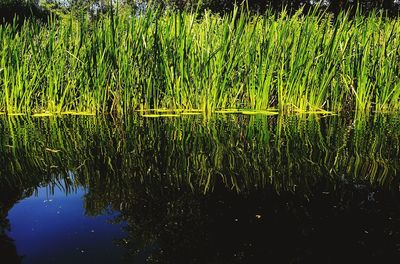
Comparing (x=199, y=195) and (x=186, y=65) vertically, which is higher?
(x=186, y=65)

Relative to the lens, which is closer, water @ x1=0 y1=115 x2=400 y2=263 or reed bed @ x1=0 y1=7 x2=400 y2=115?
water @ x1=0 y1=115 x2=400 y2=263

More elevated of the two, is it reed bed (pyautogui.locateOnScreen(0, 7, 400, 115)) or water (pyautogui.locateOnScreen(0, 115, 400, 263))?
reed bed (pyautogui.locateOnScreen(0, 7, 400, 115))

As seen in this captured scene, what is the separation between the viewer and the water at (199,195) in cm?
135

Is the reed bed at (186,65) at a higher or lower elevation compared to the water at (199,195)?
higher

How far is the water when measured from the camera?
1.35 m

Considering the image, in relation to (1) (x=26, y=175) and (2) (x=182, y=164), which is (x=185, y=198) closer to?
(2) (x=182, y=164)

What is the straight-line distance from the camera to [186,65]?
12.2 feet

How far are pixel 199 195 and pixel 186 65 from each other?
207cm

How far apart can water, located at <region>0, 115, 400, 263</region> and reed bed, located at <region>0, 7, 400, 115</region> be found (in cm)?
74

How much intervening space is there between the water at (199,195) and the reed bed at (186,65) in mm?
743

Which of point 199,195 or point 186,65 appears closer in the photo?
point 199,195

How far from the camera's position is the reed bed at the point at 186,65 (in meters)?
3.72

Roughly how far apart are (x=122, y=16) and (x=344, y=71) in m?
2.39

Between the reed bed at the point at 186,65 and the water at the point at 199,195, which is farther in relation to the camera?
the reed bed at the point at 186,65
